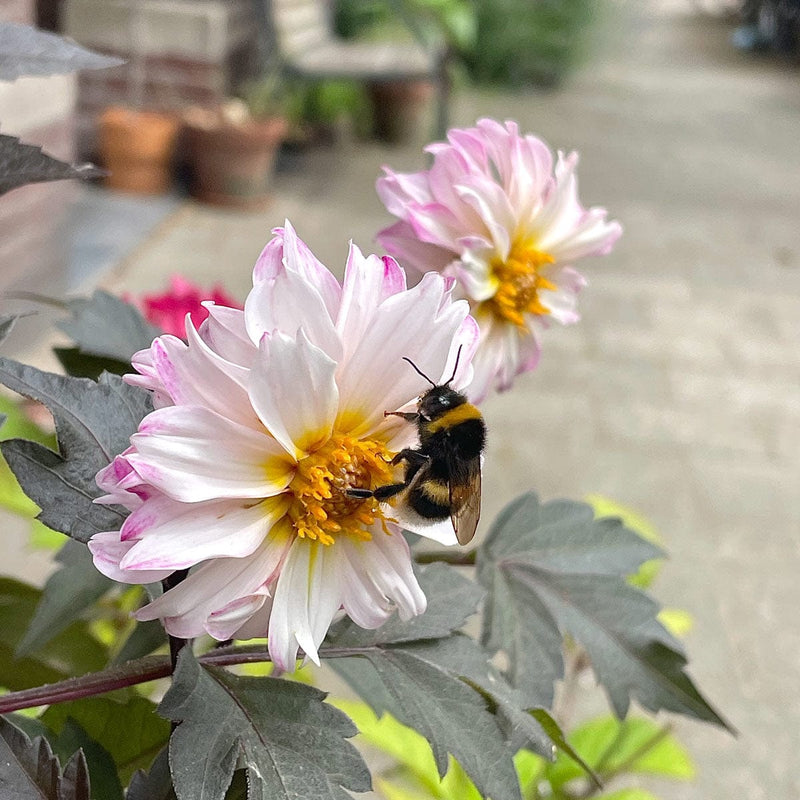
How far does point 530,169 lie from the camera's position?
2.02 feet

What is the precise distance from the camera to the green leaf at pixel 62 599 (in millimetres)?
591

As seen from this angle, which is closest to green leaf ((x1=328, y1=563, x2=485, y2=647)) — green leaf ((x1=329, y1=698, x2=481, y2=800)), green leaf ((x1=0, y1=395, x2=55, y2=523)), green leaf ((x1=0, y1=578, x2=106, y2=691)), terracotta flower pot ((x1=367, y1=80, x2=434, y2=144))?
green leaf ((x1=0, y1=578, x2=106, y2=691))

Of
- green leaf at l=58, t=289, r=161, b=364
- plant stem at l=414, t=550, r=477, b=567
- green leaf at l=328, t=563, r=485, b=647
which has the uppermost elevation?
green leaf at l=58, t=289, r=161, b=364

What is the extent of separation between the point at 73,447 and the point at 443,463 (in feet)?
0.53

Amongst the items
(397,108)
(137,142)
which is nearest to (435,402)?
(137,142)

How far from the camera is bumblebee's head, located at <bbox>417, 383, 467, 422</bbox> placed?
44cm

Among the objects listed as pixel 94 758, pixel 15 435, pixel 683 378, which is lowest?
pixel 683 378

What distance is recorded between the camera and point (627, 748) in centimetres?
108

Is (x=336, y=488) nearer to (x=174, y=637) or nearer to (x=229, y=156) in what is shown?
(x=174, y=637)

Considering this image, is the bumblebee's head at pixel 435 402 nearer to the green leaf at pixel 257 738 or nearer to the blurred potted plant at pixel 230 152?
the green leaf at pixel 257 738

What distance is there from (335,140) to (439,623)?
4.86m

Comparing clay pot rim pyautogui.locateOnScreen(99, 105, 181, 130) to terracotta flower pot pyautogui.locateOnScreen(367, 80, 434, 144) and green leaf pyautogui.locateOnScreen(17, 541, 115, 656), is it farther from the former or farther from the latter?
green leaf pyautogui.locateOnScreen(17, 541, 115, 656)

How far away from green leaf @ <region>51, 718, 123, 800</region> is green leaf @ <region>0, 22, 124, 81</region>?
0.30m

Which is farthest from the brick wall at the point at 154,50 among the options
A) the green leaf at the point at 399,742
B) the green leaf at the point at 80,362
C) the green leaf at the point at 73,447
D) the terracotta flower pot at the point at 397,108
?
the green leaf at the point at 73,447
